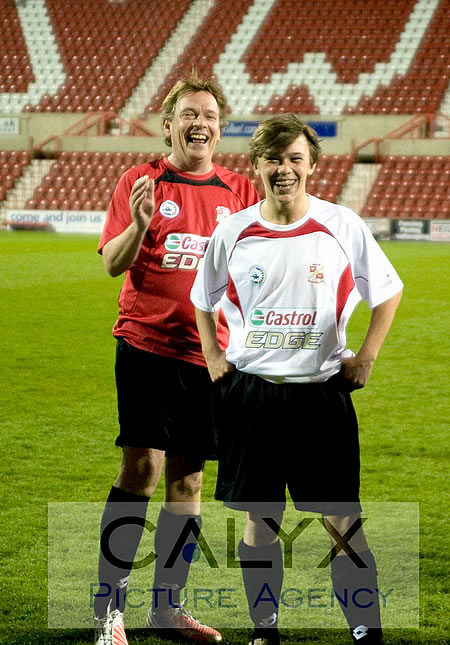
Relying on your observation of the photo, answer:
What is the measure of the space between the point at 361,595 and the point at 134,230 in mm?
1271

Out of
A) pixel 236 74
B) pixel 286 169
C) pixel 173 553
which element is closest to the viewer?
pixel 286 169

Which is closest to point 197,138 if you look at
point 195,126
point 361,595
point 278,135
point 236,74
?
point 195,126

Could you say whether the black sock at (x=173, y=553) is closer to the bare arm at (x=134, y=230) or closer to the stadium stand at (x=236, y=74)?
the bare arm at (x=134, y=230)

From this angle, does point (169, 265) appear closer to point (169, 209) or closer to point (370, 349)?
point (169, 209)

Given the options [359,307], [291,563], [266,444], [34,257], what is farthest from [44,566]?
[34,257]

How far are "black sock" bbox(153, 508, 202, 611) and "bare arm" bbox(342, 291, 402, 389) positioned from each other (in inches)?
32.6

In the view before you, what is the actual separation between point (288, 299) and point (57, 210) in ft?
71.4

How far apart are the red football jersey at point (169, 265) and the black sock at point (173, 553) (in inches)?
21.8

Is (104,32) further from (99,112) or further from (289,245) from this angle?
(289,245)

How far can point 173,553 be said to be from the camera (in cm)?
319

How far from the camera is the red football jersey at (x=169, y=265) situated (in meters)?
3.09

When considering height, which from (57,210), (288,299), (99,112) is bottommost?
(57,210)

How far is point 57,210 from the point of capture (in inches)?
938

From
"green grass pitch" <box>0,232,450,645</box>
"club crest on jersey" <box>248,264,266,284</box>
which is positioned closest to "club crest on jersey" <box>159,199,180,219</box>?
"club crest on jersey" <box>248,264,266,284</box>
